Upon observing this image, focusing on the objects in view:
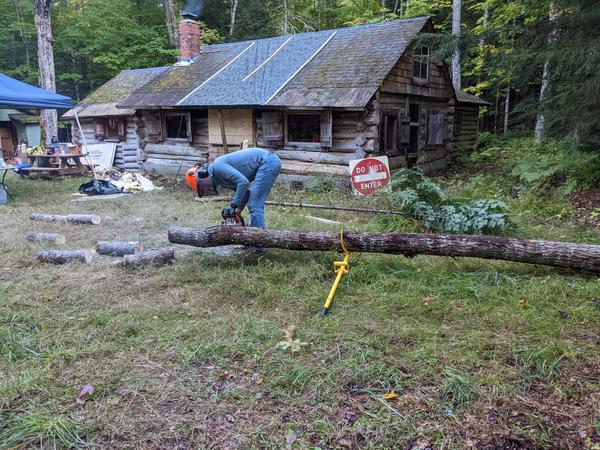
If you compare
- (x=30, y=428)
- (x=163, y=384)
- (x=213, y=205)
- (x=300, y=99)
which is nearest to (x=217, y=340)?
(x=163, y=384)

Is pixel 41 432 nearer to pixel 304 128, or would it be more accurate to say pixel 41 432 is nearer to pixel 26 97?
pixel 26 97

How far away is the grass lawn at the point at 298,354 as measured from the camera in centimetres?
270

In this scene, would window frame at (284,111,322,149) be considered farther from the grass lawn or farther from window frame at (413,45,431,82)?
the grass lawn

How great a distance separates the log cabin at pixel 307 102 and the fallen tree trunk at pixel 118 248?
19.7 ft

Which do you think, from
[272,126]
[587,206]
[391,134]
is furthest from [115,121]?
[587,206]

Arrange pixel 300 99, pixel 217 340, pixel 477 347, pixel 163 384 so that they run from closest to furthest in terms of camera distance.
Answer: pixel 163 384, pixel 477 347, pixel 217 340, pixel 300 99

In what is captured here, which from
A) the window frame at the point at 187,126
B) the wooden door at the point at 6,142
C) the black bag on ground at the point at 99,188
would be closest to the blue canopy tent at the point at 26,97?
the black bag on ground at the point at 99,188

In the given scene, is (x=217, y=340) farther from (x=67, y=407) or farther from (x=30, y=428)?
(x=30, y=428)

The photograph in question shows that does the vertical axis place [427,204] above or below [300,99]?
below

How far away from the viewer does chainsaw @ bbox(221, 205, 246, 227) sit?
568cm

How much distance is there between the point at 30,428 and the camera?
2.71 meters

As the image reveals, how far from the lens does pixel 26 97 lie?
10.1 meters

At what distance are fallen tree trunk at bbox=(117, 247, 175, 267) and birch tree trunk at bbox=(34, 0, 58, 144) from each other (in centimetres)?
1265

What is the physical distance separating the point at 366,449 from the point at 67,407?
6.36ft
